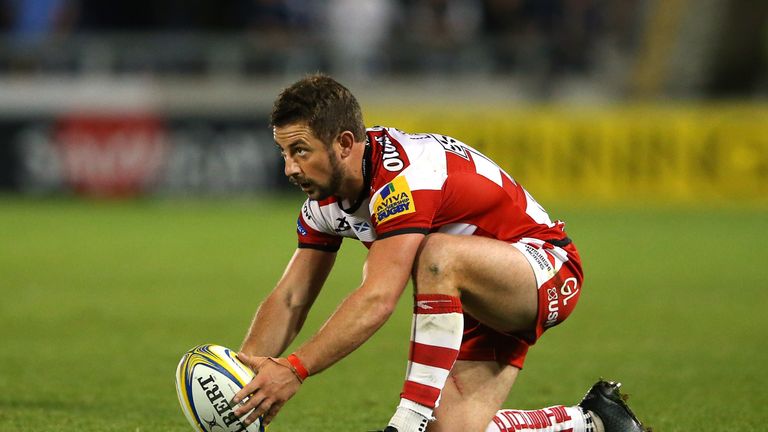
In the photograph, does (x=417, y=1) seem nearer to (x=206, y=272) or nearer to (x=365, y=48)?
(x=365, y=48)

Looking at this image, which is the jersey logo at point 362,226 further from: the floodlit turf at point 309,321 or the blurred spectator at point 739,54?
the blurred spectator at point 739,54

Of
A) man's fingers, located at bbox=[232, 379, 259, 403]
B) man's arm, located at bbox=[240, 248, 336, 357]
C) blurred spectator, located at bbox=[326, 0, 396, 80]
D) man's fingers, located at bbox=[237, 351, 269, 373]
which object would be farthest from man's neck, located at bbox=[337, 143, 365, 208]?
blurred spectator, located at bbox=[326, 0, 396, 80]

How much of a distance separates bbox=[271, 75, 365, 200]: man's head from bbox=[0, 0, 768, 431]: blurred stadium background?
5172 millimetres

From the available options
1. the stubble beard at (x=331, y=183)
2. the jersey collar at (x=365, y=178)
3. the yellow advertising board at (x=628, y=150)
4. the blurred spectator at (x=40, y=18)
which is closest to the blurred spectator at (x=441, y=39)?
the yellow advertising board at (x=628, y=150)

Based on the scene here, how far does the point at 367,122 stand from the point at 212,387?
14376mm

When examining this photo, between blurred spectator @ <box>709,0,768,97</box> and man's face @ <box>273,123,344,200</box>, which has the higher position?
man's face @ <box>273,123,344,200</box>

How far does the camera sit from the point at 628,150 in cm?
1828

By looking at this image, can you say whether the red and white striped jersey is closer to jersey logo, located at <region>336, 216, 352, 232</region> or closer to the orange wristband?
jersey logo, located at <region>336, 216, 352, 232</region>

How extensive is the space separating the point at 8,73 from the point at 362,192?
16.4 meters

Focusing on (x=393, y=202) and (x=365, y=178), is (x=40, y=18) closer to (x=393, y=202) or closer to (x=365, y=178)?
(x=365, y=178)

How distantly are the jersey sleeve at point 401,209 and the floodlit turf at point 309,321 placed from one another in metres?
1.34

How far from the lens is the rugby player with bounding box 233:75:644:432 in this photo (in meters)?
4.71

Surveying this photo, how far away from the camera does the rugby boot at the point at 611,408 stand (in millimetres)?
5242

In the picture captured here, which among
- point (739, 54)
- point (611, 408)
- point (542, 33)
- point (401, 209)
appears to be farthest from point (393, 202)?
point (739, 54)
